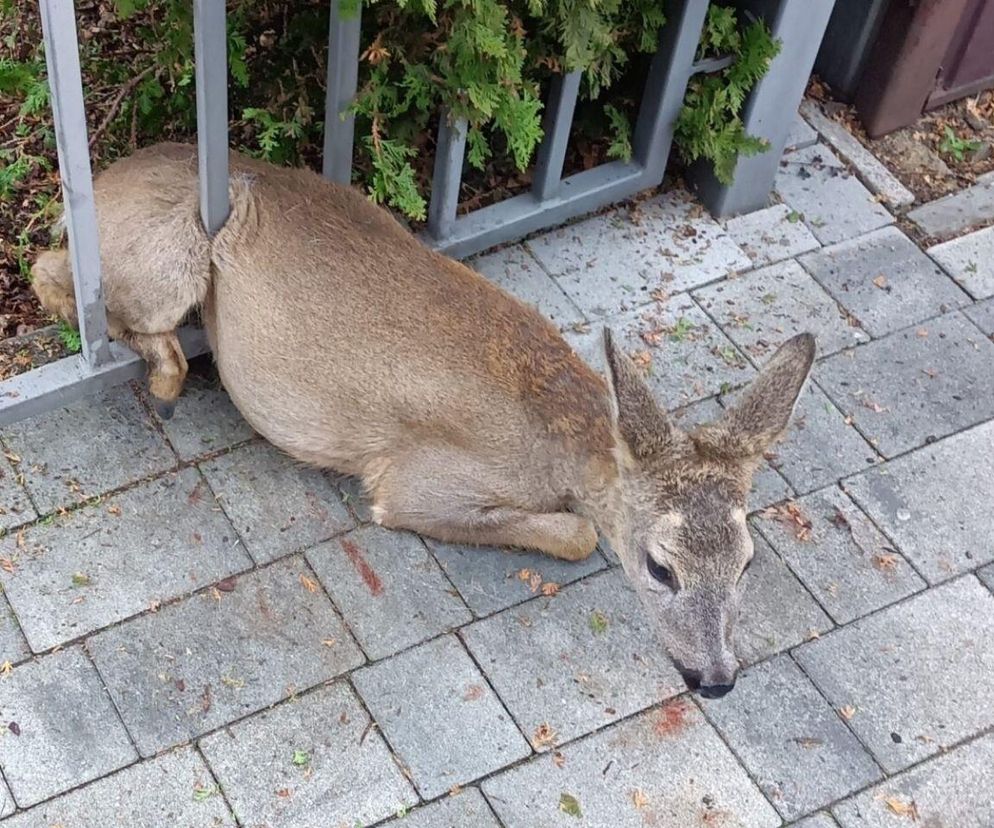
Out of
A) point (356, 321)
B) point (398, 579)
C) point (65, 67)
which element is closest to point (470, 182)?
point (356, 321)

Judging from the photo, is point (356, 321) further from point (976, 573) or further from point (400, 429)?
point (976, 573)

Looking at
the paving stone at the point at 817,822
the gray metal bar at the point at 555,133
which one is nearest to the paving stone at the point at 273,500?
the gray metal bar at the point at 555,133

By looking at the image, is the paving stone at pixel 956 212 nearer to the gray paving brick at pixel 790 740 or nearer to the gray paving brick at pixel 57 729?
the gray paving brick at pixel 790 740

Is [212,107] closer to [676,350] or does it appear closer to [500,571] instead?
[500,571]

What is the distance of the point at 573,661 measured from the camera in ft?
16.5

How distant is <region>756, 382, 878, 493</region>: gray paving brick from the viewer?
572 centimetres

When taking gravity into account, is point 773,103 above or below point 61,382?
above

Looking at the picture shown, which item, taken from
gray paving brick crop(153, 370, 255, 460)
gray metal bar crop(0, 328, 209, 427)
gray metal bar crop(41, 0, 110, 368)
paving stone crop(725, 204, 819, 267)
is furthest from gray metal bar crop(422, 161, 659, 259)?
gray metal bar crop(41, 0, 110, 368)

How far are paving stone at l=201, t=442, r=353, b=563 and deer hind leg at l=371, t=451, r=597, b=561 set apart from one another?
280 mm

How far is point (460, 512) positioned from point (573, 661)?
0.68m

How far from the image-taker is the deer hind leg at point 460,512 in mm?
5043

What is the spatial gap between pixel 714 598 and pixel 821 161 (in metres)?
3.29

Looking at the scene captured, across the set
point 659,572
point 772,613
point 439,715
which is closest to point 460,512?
point 439,715

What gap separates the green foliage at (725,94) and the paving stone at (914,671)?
6.99 ft
